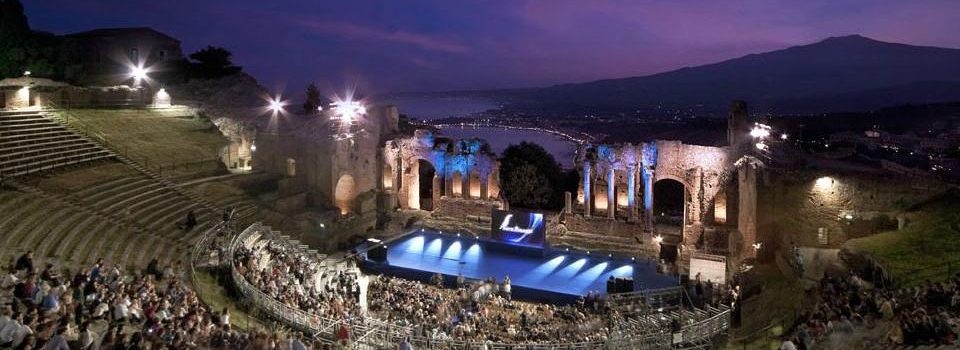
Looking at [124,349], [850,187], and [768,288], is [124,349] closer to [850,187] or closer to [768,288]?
[768,288]

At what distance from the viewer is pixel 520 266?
98.7ft

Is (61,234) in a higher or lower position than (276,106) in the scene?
lower

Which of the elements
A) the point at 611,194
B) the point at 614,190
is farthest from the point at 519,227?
the point at 614,190

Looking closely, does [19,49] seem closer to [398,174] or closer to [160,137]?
[160,137]

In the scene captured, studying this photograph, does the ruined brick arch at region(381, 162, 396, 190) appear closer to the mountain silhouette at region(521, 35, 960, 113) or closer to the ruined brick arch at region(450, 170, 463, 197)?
the ruined brick arch at region(450, 170, 463, 197)

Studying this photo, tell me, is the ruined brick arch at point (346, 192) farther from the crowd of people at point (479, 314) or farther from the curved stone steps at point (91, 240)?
the curved stone steps at point (91, 240)

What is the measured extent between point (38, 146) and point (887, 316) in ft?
86.5

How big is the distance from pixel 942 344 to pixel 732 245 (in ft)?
57.6

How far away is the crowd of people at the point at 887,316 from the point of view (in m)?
12.7

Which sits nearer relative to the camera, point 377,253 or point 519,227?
point 377,253

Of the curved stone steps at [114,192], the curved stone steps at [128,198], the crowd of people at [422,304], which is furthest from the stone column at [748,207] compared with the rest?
the curved stone steps at [114,192]

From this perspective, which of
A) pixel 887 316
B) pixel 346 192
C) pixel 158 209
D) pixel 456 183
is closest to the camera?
pixel 887 316

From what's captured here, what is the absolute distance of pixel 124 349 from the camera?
39.4ft

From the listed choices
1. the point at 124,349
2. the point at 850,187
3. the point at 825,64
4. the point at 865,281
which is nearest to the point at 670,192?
the point at 850,187
